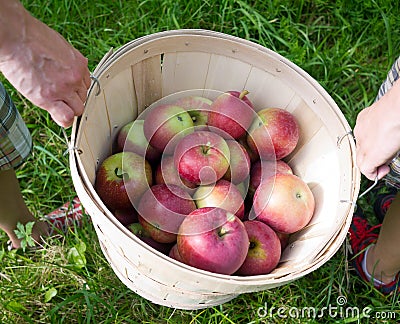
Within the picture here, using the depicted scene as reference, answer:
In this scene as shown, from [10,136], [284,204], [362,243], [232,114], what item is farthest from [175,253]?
[362,243]

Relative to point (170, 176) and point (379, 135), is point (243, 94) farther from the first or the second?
point (379, 135)

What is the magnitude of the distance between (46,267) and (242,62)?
90 cm

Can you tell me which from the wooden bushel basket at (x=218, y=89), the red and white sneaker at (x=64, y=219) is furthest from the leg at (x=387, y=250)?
the red and white sneaker at (x=64, y=219)

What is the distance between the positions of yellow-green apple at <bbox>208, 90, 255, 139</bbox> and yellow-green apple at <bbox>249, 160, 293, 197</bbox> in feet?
0.36

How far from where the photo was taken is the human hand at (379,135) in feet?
3.58

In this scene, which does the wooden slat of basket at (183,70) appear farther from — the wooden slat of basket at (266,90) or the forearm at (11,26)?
the forearm at (11,26)

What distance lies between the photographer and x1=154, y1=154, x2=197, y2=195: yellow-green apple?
1.37m

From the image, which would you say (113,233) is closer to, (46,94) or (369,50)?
(46,94)

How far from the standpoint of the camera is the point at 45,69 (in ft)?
3.23

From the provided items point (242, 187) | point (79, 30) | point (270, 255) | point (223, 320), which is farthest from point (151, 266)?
point (79, 30)

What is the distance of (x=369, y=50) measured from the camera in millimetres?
2107

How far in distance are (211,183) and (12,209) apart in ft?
2.06

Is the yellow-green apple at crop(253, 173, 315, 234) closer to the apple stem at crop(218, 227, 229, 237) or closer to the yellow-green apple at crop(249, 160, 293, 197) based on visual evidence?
the yellow-green apple at crop(249, 160, 293, 197)

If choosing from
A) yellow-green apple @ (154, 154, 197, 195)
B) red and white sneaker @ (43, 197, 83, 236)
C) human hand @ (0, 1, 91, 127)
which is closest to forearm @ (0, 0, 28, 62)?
human hand @ (0, 1, 91, 127)
